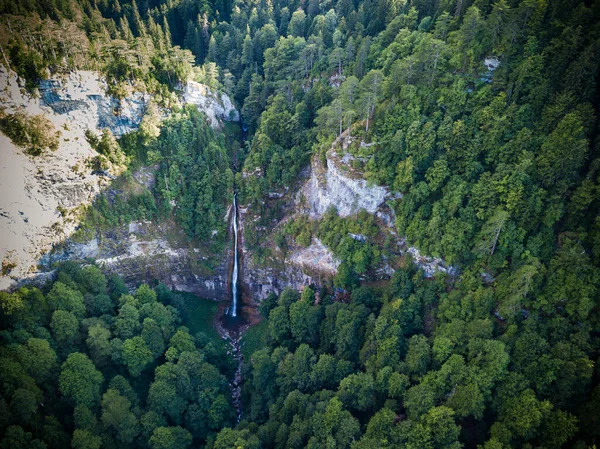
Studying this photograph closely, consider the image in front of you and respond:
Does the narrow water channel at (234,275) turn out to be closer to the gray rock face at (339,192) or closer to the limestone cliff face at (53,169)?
the limestone cliff face at (53,169)

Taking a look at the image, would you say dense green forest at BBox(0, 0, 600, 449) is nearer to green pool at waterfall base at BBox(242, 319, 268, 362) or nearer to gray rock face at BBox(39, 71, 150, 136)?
green pool at waterfall base at BBox(242, 319, 268, 362)

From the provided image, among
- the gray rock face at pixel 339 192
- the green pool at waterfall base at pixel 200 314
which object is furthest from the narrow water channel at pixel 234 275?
the gray rock face at pixel 339 192

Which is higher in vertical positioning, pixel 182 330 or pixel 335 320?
pixel 335 320

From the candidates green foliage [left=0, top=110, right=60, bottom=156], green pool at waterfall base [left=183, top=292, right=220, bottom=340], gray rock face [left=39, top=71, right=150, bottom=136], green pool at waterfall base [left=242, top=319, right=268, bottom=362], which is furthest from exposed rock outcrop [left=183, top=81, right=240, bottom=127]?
green pool at waterfall base [left=242, top=319, right=268, bottom=362]

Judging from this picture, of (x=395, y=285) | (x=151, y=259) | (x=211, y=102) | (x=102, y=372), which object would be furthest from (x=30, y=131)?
(x=395, y=285)

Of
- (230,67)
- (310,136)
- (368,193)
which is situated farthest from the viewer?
(230,67)

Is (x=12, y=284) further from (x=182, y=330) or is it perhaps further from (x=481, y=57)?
(x=481, y=57)

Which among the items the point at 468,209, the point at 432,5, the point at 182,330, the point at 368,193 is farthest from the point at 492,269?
the point at 432,5
